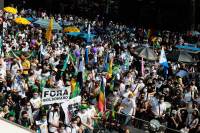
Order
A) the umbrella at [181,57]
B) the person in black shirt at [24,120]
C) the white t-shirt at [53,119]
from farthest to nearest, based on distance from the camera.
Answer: the umbrella at [181,57]
the person in black shirt at [24,120]
the white t-shirt at [53,119]

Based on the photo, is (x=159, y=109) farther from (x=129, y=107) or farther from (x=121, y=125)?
(x=121, y=125)

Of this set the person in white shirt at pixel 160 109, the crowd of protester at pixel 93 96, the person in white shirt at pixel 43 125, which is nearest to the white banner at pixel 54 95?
the crowd of protester at pixel 93 96

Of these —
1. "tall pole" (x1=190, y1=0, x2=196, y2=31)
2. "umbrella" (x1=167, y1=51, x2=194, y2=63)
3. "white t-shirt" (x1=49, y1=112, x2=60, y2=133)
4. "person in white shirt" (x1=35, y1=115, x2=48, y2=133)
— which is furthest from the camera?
"tall pole" (x1=190, y1=0, x2=196, y2=31)

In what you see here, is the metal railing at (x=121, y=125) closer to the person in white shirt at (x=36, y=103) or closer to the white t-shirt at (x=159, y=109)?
the white t-shirt at (x=159, y=109)

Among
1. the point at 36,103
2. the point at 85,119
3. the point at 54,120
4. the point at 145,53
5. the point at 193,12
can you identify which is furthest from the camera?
the point at 193,12

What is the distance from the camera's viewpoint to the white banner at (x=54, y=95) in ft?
43.1

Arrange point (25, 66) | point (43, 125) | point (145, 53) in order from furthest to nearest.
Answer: point (145, 53), point (25, 66), point (43, 125)

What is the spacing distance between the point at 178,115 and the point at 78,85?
405cm

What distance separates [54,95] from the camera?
1332 cm

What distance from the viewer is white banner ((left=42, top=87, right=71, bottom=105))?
13.1m

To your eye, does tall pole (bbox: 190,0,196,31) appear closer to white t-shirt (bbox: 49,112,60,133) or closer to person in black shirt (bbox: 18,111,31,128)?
white t-shirt (bbox: 49,112,60,133)

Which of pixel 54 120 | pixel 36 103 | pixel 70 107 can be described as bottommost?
pixel 54 120

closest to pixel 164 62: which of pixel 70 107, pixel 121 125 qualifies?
pixel 121 125

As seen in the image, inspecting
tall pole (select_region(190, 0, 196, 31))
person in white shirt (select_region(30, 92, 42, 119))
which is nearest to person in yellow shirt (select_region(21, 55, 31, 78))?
person in white shirt (select_region(30, 92, 42, 119))
